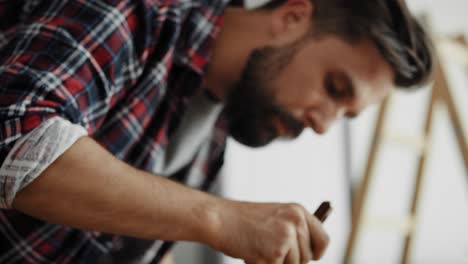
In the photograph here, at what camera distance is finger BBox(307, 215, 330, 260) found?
57 cm

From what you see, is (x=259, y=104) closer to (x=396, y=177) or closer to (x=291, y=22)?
(x=291, y=22)

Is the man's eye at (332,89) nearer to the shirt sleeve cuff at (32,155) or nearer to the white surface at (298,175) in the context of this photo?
the shirt sleeve cuff at (32,155)

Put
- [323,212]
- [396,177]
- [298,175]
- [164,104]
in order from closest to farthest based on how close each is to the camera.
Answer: [323,212]
[164,104]
[298,175]
[396,177]

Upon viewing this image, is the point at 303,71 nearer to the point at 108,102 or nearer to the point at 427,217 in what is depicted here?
the point at 108,102

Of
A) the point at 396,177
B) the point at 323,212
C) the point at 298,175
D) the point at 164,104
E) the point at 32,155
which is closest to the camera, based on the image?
the point at 32,155

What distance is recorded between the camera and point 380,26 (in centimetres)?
81

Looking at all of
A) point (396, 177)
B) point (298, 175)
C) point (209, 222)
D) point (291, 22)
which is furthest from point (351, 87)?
point (396, 177)

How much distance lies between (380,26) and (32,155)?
1.86ft

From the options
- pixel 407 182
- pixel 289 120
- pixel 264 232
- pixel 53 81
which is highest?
pixel 53 81

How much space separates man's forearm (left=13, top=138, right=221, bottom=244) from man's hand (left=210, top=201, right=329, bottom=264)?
20 millimetres

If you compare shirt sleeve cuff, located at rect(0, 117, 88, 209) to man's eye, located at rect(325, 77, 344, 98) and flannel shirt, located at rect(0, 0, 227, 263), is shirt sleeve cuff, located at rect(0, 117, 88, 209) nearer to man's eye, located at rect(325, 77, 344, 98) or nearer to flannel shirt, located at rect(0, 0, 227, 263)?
flannel shirt, located at rect(0, 0, 227, 263)

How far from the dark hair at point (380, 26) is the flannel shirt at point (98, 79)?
0.18m

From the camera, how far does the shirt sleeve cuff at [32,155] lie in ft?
1.60

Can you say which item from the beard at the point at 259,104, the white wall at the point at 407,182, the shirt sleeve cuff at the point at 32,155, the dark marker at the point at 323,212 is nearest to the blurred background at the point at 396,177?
the white wall at the point at 407,182
